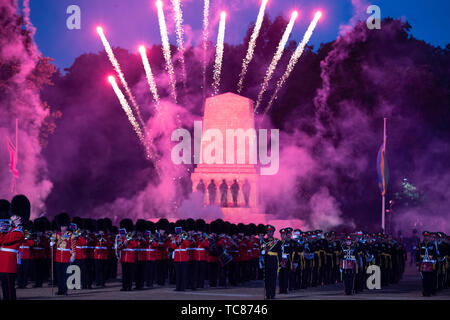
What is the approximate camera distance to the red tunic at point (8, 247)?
1723 cm

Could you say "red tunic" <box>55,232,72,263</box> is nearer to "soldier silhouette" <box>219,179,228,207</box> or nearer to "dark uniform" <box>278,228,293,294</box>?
"dark uniform" <box>278,228,293,294</box>

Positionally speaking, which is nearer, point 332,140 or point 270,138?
point 332,140

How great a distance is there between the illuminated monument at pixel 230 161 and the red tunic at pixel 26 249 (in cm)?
2705

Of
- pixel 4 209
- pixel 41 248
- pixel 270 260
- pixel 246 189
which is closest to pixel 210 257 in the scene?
pixel 270 260

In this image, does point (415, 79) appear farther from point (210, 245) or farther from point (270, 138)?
point (210, 245)

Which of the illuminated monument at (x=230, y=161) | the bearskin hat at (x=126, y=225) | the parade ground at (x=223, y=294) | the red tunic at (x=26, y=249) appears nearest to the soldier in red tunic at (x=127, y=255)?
the parade ground at (x=223, y=294)

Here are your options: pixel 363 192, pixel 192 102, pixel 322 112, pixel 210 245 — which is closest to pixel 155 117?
pixel 192 102

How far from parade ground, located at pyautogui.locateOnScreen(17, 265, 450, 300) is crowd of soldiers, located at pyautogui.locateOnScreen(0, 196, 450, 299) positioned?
0.46m

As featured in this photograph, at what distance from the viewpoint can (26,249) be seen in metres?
24.1

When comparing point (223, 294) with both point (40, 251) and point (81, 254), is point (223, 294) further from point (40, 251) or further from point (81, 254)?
point (40, 251)

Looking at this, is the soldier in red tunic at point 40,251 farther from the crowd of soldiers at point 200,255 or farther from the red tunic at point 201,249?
the red tunic at point 201,249

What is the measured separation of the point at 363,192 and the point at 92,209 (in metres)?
23.0

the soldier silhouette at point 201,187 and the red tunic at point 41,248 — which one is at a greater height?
the soldier silhouette at point 201,187

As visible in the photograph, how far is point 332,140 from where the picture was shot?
2271 inches
